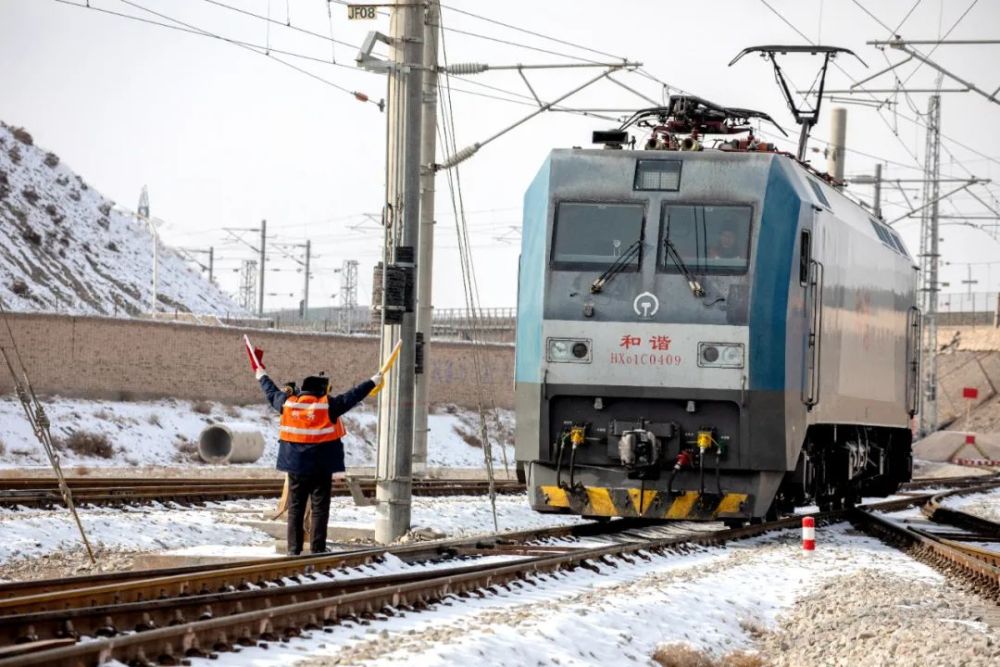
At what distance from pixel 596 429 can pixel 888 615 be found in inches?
221

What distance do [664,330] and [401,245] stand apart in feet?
9.04

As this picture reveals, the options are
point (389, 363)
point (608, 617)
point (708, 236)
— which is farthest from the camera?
point (708, 236)

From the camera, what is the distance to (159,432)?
51875 millimetres

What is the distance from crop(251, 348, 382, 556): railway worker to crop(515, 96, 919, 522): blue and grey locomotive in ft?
9.87

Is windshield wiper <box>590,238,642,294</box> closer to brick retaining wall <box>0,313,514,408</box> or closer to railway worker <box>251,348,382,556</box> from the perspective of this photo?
railway worker <box>251,348,382,556</box>

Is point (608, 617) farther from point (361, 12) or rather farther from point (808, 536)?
point (361, 12)

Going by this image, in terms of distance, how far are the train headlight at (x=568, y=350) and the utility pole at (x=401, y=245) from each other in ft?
4.62

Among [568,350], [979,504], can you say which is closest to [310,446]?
[568,350]

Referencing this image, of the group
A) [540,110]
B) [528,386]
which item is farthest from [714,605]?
[540,110]

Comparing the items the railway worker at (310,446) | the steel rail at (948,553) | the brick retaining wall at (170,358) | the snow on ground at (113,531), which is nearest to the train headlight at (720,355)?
the steel rail at (948,553)

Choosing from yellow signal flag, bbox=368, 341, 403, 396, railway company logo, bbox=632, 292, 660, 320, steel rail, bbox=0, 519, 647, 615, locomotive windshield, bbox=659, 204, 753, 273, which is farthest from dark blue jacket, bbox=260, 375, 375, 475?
locomotive windshield, bbox=659, 204, 753, 273

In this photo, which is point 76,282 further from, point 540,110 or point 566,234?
point 566,234

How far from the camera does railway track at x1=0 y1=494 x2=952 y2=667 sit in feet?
26.7

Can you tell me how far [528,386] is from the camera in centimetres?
1688
